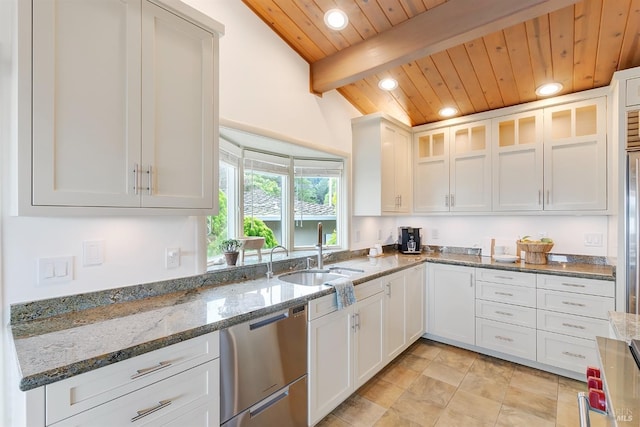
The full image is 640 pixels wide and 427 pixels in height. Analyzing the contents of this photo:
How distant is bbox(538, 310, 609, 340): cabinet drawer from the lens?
2350 millimetres

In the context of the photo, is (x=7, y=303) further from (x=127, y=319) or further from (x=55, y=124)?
(x=55, y=124)

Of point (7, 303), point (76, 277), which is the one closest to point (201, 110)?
point (76, 277)

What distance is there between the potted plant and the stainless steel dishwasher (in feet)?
2.22

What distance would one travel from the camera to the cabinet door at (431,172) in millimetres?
3445

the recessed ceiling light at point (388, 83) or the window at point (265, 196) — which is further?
the recessed ceiling light at point (388, 83)

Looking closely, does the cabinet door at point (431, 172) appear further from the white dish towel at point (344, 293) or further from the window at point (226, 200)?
the window at point (226, 200)

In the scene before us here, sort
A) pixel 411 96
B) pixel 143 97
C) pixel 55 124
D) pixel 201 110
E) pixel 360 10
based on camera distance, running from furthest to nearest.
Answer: pixel 411 96
pixel 360 10
pixel 201 110
pixel 143 97
pixel 55 124

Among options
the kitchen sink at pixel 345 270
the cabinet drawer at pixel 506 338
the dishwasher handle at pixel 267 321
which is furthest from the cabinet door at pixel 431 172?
the dishwasher handle at pixel 267 321

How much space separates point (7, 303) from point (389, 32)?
2.77 metres

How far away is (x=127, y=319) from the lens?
1.33 m

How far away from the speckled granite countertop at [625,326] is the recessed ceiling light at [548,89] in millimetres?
2222

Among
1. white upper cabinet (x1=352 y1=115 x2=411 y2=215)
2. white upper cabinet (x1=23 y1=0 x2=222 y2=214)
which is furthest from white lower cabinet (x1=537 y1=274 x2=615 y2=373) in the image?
white upper cabinet (x1=23 y1=0 x2=222 y2=214)

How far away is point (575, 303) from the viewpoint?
2.44 meters

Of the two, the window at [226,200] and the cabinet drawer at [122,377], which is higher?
the window at [226,200]
